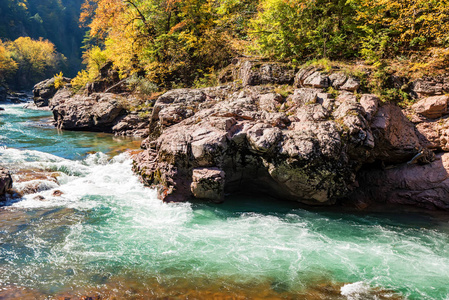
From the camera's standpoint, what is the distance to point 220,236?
693 cm

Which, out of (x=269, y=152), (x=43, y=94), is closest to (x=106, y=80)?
(x=269, y=152)

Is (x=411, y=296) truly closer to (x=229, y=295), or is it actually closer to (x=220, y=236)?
(x=229, y=295)

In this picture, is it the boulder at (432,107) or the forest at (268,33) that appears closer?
the boulder at (432,107)

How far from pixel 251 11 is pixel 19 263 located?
54.5 ft

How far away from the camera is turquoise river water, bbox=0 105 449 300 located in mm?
5043

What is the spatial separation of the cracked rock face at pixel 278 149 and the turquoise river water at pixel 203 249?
63 cm

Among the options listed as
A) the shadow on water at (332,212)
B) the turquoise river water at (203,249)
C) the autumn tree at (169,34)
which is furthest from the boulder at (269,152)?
the autumn tree at (169,34)

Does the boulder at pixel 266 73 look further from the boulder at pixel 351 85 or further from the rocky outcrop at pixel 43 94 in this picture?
the rocky outcrop at pixel 43 94

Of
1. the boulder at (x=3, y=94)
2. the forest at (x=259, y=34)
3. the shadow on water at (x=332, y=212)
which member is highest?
the forest at (x=259, y=34)

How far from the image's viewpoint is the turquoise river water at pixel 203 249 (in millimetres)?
5043

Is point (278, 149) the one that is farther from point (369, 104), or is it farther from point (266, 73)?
point (266, 73)

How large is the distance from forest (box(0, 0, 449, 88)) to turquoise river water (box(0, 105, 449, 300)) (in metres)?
6.94

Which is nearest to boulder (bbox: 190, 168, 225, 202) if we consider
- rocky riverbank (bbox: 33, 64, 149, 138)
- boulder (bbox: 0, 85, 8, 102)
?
rocky riverbank (bbox: 33, 64, 149, 138)

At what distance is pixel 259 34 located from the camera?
14.3 meters
